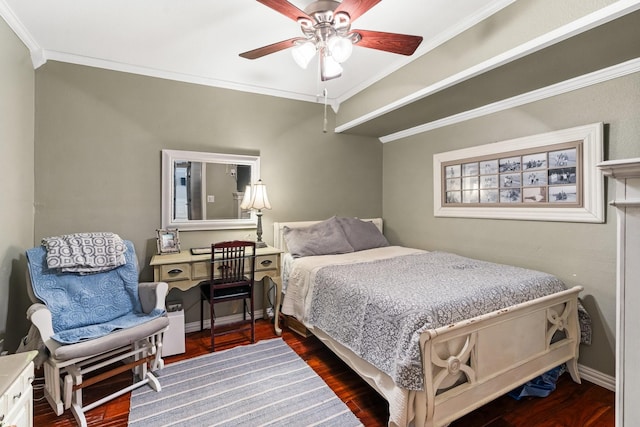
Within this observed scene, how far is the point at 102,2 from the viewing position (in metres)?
1.97

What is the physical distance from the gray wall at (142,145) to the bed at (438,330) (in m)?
1.37

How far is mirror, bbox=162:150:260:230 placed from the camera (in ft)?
9.85

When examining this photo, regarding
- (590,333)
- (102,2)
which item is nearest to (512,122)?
(590,333)

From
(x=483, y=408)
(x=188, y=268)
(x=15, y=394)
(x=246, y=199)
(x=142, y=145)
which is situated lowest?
(x=483, y=408)

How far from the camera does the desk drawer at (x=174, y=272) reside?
2.57 m

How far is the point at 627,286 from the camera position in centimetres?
93

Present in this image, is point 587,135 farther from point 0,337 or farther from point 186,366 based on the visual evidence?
point 0,337

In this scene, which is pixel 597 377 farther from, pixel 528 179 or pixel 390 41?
pixel 390 41

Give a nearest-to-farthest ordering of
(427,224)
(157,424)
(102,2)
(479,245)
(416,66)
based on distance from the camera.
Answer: (157,424)
(102,2)
(416,66)
(479,245)
(427,224)

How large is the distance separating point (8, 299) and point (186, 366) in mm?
1370

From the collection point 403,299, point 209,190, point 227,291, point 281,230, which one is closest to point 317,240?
point 281,230

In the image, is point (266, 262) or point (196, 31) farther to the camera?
point (266, 262)

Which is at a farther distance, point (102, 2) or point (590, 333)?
point (590, 333)

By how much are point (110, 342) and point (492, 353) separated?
228cm
